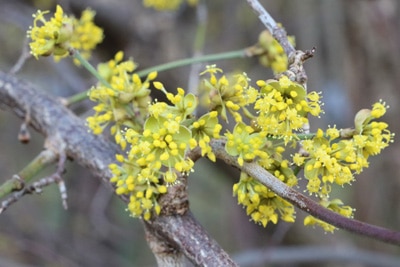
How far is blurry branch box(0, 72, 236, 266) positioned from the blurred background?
58 cm

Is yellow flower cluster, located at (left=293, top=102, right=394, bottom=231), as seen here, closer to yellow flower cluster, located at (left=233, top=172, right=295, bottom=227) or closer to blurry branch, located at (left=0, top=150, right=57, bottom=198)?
yellow flower cluster, located at (left=233, top=172, right=295, bottom=227)

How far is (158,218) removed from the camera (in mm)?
1148

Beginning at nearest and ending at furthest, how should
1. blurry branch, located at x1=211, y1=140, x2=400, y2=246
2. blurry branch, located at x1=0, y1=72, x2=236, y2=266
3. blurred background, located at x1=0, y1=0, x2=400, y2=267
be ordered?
blurry branch, located at x1=211, y1=140, x2=400, y2=246, blurry branch, located at x1=0, y1=72, x2=236, y2=266, blurred background, located at x1=0, y1=0, x2=400, y2=267

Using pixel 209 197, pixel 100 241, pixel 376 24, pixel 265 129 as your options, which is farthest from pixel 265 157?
pixel 209 197

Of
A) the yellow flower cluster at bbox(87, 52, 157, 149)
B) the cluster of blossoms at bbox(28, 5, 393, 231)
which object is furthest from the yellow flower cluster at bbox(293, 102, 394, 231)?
the yellow flower cluster at bbox(87, 52, 157, 149)

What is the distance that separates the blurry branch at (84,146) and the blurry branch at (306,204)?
0.18 meters

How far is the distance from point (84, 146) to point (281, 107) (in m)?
0.57

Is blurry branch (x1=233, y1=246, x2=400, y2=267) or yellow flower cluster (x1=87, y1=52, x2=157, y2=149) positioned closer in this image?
yellow flower cluster (x1=87, y1=52, x2=157, y2=149)

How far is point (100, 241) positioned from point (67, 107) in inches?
76.3

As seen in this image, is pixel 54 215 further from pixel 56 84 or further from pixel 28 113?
pixel 28 113

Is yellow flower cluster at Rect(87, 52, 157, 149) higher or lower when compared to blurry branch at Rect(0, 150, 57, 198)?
higher

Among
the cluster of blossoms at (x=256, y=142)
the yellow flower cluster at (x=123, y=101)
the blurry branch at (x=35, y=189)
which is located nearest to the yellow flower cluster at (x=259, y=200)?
the cluster of blossoms at (x=256, y=142)

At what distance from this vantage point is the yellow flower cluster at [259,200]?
1009 mm

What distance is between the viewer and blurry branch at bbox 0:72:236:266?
3.56ft
